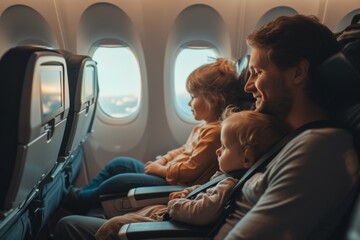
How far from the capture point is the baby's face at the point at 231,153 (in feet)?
4.67

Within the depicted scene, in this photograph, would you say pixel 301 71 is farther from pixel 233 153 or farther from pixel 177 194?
pixel 177 194

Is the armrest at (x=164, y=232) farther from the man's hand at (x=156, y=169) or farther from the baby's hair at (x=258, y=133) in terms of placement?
the man's hand at (x=156, y=169)

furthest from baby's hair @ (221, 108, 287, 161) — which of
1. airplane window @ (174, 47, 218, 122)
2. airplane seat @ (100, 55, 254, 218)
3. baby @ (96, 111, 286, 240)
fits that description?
airplane window @ (174, 47, 218, 122)

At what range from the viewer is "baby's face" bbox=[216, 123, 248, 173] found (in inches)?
56.1

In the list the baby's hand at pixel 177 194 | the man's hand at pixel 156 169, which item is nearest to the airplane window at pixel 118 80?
the man's hand at pixel 156 169

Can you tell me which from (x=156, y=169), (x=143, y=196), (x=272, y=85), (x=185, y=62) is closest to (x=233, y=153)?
(x=272, y=85)

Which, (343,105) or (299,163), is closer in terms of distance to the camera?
(299,163)

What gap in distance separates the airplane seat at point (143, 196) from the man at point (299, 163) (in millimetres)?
628

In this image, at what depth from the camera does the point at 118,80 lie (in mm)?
3564

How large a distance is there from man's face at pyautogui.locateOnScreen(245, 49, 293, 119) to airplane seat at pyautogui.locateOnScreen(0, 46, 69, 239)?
33.3 inches

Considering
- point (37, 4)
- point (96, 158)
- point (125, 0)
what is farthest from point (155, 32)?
point (96, 158)

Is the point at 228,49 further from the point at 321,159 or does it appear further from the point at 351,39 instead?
the point at 321,159

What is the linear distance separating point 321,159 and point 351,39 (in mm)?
463

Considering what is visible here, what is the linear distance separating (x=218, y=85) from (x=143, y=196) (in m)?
0.78
